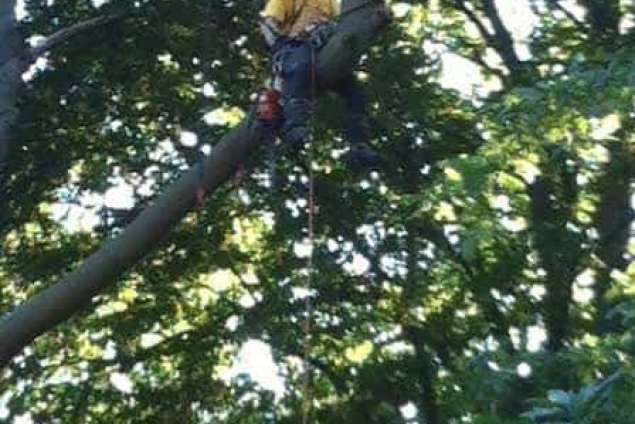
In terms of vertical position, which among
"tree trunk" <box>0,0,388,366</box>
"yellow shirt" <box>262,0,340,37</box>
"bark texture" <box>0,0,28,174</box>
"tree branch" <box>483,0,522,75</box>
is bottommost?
"tree branch" <box>483,0,522,75</box>

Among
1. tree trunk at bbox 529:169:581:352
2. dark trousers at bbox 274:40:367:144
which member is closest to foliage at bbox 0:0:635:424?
tree trunk at bbox 529:169:581:352

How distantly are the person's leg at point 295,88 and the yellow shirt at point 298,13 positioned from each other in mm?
129

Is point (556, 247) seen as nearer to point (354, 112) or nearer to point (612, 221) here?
point (612, 221)

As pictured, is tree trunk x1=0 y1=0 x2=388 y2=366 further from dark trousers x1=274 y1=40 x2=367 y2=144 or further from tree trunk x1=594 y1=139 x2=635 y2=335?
tree trunk x1=594 y1=139 x2=635 y2=335

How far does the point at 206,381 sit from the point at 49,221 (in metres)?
1.68

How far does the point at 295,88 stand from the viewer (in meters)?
6.20

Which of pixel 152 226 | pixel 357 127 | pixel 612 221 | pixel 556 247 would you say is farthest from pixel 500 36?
pixel 152 226

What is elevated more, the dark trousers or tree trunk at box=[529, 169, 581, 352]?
the dark trousers

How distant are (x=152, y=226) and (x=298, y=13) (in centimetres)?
138

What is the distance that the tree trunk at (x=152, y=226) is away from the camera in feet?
19.0

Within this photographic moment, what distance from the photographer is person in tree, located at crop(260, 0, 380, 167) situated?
6098 mm

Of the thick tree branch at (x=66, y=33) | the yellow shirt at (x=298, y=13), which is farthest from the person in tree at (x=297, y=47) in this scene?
the thick tree branch at (x=66, y=33)

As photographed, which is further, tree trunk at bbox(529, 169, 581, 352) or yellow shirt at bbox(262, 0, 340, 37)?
tree trunk at bbox(529, 169, 581, 352)

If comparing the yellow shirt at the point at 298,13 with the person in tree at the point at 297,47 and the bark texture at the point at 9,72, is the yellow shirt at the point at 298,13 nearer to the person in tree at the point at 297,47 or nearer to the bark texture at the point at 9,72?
the person in tree at the point at 297,47
